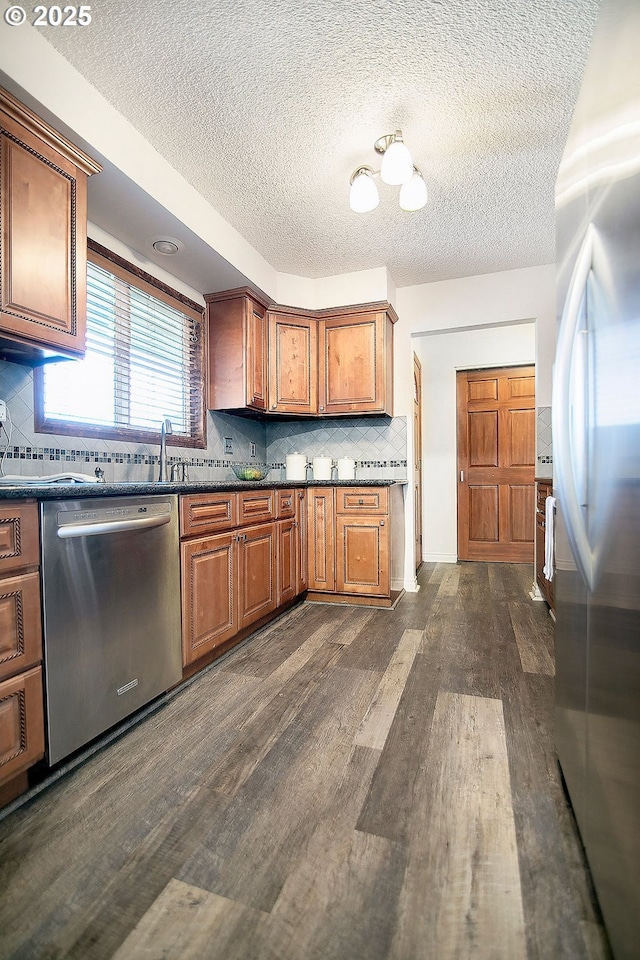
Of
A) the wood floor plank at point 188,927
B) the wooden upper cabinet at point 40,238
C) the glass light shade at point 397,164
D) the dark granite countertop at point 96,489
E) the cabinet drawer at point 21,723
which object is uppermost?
the glass light shade at point 397,164

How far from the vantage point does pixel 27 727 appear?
127 cm

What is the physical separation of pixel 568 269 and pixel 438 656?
6.05 feet

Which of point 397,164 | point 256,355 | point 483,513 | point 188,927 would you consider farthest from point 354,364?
point 188,927

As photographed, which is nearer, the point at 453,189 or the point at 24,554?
the point at 24,554

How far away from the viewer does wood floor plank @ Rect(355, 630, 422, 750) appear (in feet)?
5.22

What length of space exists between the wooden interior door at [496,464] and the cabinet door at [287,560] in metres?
2.57

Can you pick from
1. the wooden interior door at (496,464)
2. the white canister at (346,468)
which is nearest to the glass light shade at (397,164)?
the white canister at (346,468)

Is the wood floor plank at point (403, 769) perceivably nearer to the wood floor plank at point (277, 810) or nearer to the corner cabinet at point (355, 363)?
the wood floor plank at point (277, 810)

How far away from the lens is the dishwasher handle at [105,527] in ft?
4.59

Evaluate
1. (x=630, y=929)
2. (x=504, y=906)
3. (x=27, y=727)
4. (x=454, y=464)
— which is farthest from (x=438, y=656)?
(x=454, y=464)

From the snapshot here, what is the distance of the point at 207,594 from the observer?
7.00ft

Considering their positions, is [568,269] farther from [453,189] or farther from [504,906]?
[453,189]

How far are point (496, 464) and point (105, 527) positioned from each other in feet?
14.3

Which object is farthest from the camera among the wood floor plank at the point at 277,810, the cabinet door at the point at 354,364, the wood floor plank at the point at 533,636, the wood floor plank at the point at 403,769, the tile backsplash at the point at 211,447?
the cabinet door at the point at 354,364
